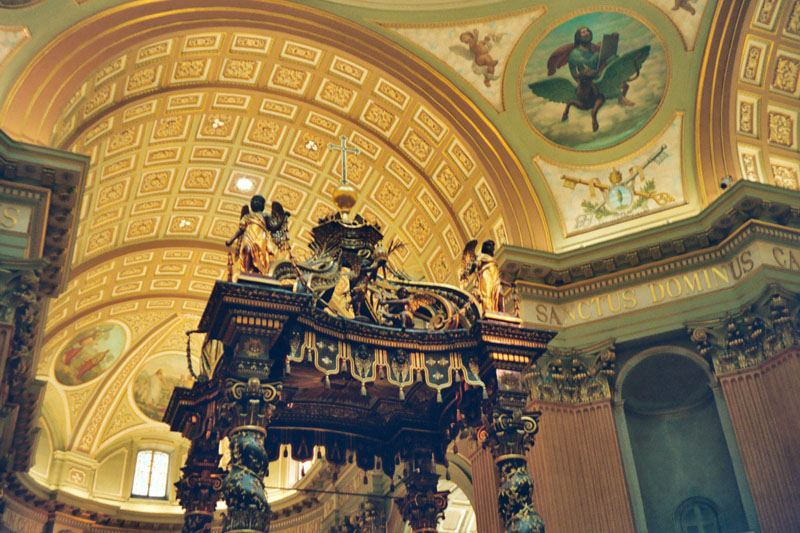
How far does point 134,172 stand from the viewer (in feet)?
51.6

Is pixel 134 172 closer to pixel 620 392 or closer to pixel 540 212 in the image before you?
pixel 540 212

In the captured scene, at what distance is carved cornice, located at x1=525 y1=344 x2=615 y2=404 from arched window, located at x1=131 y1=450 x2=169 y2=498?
1509 cm

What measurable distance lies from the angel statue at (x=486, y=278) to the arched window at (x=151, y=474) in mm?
16912

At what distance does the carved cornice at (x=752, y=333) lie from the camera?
36.3 ft

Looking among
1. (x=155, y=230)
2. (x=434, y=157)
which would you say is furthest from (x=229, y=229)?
(x=434, y=157)

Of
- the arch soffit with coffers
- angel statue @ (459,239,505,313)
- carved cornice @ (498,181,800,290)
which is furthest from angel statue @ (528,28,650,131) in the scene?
angel statue @ (459,239,505,313)

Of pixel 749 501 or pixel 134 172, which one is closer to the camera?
pixel 749 501

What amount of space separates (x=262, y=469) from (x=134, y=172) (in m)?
9.93

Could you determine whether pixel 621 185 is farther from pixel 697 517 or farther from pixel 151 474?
pixel 151 474

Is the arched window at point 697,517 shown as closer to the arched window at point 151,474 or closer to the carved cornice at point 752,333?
the carved cornice at point 752,333

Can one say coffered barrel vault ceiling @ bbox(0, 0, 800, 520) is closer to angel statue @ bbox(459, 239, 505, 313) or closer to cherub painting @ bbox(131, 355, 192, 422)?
angel statue @ bbox(459, 239, 505, 313)

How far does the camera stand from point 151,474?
2364 cm

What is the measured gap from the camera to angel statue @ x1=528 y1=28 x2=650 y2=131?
13.9 metres

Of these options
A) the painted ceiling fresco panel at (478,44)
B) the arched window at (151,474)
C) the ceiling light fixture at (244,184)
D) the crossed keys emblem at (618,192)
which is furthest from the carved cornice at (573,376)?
the arched window at (151,474)
